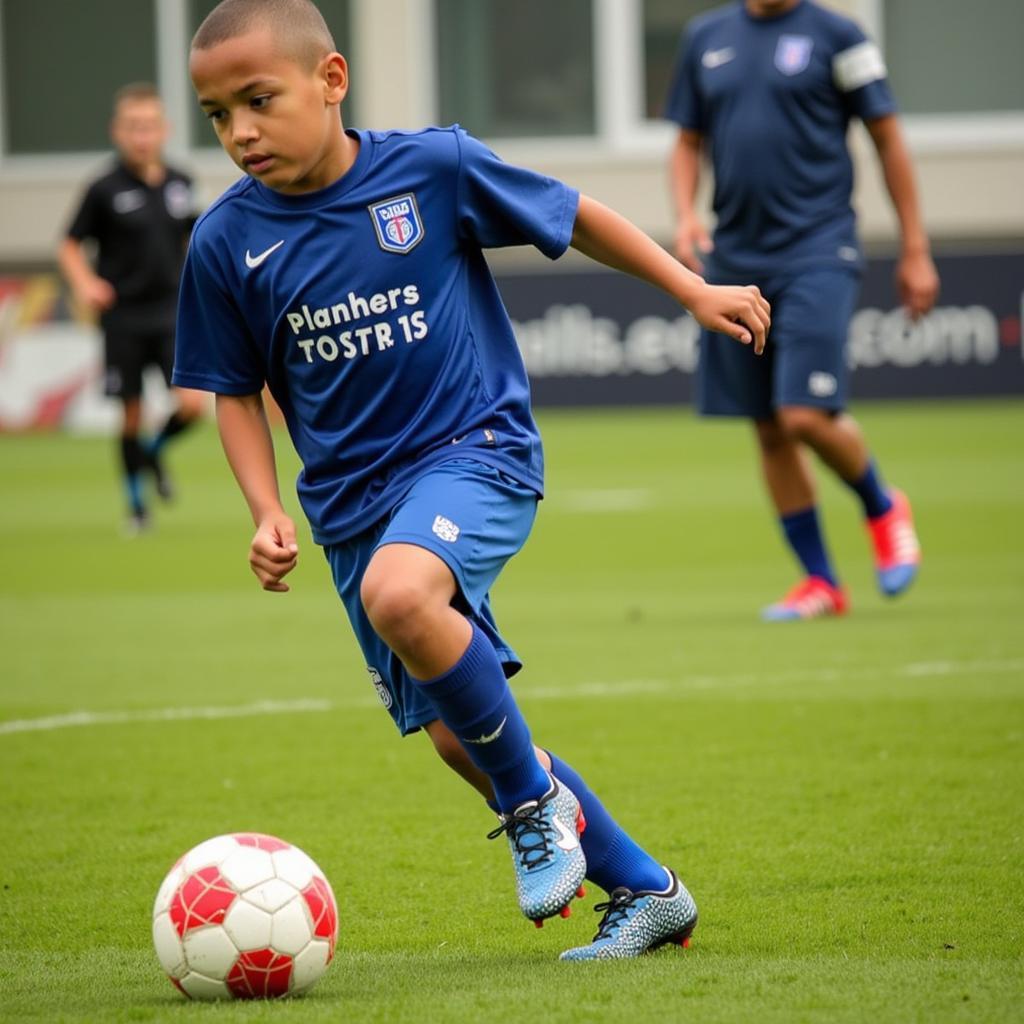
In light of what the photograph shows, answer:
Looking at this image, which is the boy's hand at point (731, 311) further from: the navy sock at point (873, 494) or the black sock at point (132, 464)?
the black sock at point (132, 464)

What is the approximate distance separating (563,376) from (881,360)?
123 inches

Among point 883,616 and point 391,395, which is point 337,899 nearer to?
point 391,395

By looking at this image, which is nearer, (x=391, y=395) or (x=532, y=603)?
(x=391, y=395)

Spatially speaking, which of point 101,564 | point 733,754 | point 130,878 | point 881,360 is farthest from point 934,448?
point 130,878

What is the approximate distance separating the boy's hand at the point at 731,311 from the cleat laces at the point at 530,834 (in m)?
0.92

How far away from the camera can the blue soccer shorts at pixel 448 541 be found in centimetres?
373

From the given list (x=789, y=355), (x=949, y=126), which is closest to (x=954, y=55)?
(x=949, y=126)

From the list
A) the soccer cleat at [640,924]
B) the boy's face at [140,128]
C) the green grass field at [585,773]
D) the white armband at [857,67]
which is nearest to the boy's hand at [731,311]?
the soccer cleat at [640,924]

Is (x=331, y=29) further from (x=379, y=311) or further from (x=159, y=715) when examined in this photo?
(x=379, y=311)

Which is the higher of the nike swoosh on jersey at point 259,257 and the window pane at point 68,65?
the nike swoosh on jersey at point 259,257

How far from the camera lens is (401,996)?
3.54 metres

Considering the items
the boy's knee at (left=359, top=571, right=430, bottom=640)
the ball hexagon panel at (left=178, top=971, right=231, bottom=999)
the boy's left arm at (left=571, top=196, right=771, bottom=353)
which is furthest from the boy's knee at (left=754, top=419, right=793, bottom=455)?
the ball hexagon panel at (left=178, top=971, right=231, bottom=999)

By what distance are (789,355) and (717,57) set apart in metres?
1.28

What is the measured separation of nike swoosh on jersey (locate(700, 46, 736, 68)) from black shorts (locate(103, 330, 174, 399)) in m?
5.71
